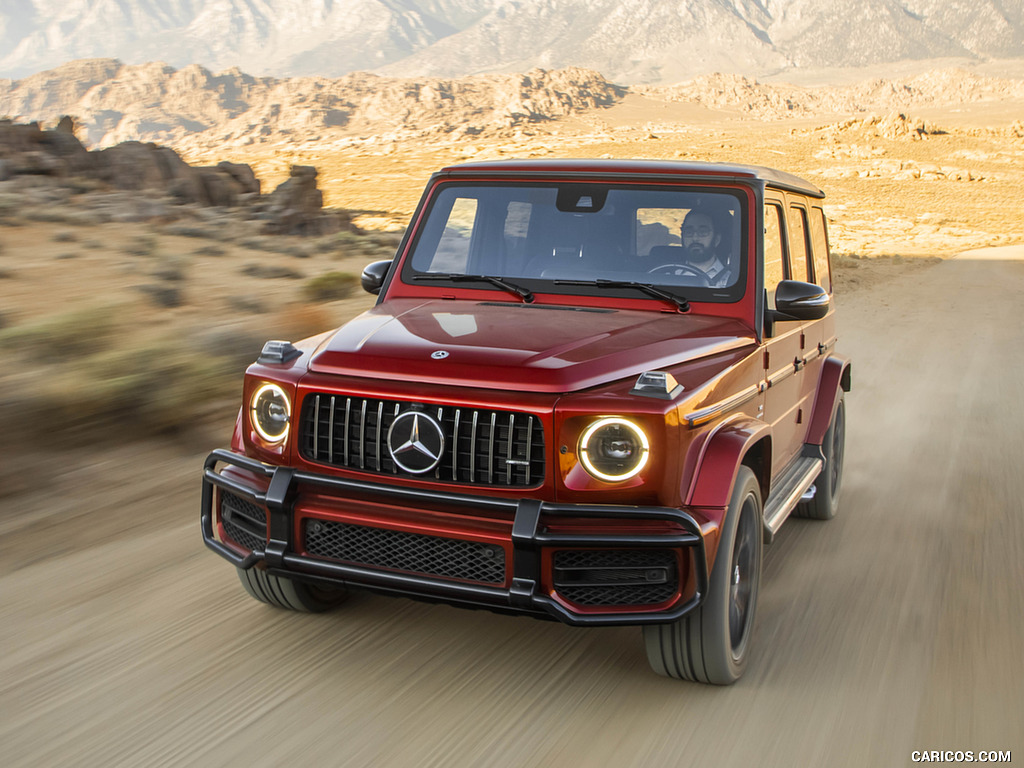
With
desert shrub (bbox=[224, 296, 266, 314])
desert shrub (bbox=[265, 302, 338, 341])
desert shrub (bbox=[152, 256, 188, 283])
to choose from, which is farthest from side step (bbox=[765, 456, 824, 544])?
desert shrub (bbox=[152, 256, 188, 283])

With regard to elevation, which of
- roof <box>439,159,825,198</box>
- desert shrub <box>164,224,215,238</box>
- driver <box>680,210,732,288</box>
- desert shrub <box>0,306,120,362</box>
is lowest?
desert shrub <box>164,224,215,238</box>

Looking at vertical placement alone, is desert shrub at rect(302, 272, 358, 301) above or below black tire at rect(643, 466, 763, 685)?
below

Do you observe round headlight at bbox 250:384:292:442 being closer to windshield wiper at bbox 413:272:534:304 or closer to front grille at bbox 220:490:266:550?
front grille at bbox 220:490:266:550

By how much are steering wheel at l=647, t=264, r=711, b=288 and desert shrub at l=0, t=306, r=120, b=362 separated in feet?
17.0

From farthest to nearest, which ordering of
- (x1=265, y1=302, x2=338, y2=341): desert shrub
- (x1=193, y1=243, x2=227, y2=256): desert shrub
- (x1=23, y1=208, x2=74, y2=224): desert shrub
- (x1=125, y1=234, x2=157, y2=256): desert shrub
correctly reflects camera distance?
(x1=23, y1=208, x2=74, y2=224): desert shrub
(x1=193, y1=243, x2=227, y2=256): desert shrub
(x1=125, y1=234, x2=157, y2=256): desert shrub
(x1=265, y1=302, x2=338, y2=341): desert shrub

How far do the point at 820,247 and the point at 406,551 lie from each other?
3258 mm

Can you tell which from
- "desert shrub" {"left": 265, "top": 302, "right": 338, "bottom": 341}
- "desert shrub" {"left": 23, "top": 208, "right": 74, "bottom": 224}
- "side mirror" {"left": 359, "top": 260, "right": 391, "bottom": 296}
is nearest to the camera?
"side mirror" {"left": 359, "top": 260, "right": 391, "bottom": 296}

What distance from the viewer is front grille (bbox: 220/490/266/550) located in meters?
3.44

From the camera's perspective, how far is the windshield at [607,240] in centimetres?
416

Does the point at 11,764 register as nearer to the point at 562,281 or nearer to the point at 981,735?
the point at 562,281

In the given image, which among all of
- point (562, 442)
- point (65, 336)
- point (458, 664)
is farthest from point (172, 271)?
point (562, 442)

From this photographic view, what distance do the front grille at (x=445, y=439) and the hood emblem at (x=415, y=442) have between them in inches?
0.7

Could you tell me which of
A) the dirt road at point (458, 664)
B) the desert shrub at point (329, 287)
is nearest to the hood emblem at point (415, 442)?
the dirt road at point (458, 664)

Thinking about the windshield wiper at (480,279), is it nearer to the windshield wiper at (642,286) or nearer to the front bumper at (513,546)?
the windshield wiper at (642,286)
